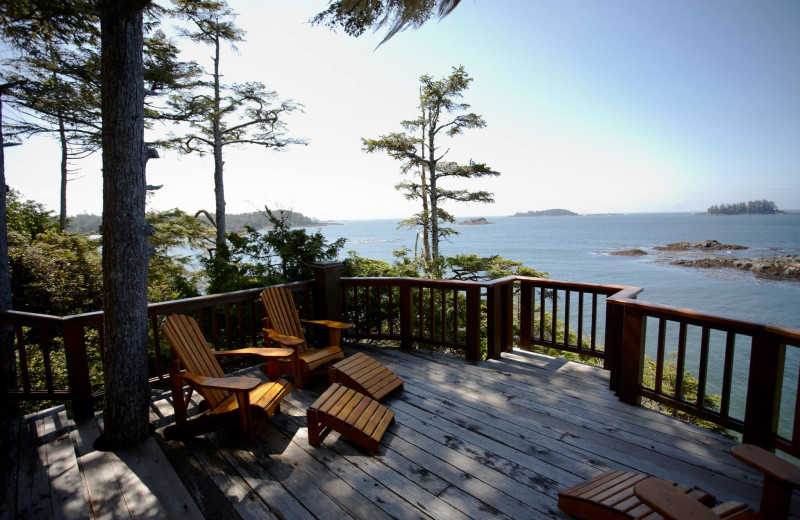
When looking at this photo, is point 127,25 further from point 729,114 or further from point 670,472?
point 729,114

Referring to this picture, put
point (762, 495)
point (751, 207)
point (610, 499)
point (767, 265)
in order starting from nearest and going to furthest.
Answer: point (762, 495) < point (610, 499) < point (767, 265) < point (751, 207)

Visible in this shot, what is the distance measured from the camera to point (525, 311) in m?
4.37

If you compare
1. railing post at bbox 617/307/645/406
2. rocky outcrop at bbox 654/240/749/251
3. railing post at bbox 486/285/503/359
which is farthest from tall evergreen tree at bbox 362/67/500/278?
rocky outcrop at bbox 654/240/749/251

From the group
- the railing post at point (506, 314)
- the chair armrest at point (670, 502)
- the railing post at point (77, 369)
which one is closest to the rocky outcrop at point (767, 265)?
the railing post at point (506, 314)

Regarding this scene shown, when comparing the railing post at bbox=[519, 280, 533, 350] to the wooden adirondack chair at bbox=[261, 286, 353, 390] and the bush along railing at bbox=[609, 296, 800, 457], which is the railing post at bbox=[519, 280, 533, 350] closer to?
the bush along railing at bbox=[609, 296, 800, 457]

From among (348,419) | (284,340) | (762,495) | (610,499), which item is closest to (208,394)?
(284,340)

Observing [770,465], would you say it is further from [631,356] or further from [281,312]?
[281,312]

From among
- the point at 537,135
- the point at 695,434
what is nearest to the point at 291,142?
the point at 695,434

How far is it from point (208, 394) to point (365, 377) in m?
1.25

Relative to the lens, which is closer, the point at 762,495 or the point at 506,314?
the point at 762,495

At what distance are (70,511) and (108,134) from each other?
2.22 m

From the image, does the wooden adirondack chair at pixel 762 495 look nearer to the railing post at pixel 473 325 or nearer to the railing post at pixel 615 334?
the railing post at pixel 615 334

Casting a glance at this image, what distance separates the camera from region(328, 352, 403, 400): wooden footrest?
3130 mm

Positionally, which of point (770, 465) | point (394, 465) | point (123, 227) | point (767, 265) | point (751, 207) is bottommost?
point (767, 265)
